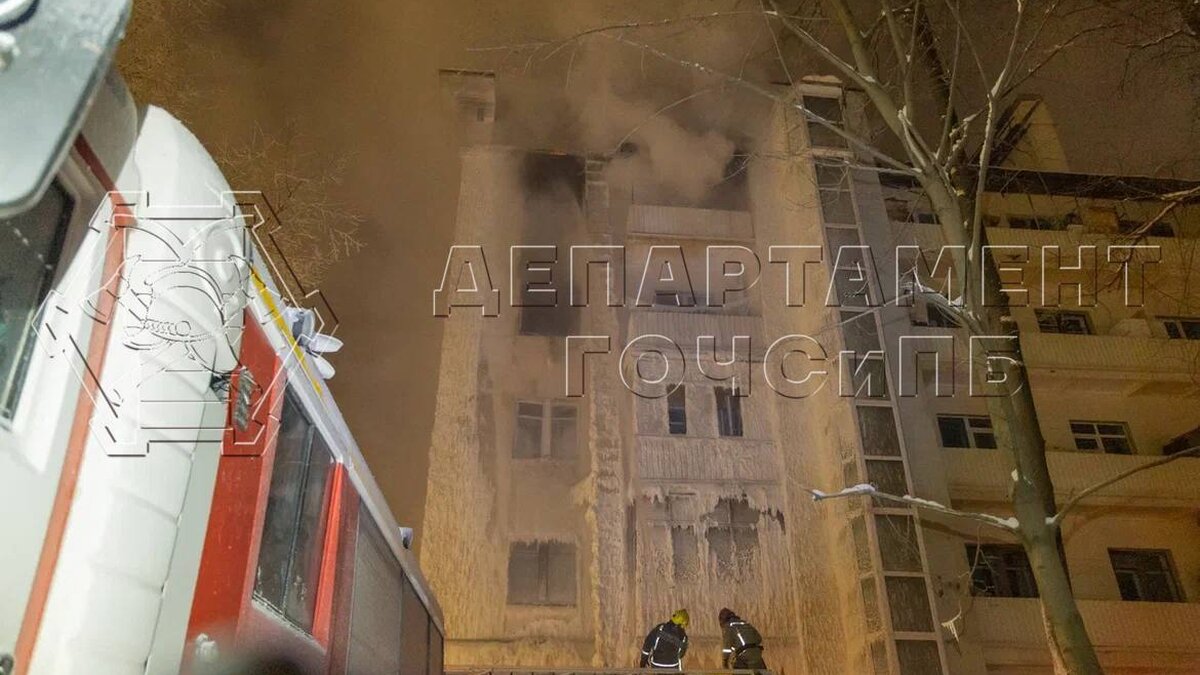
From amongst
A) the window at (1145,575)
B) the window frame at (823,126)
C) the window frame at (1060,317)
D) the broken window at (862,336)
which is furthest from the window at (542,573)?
the window frame at (1060,317)

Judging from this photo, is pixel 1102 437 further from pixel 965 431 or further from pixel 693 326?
pixel 693 326

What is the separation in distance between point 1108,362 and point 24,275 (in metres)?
20.7

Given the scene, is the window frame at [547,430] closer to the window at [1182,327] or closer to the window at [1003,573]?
the window at [1003,573]

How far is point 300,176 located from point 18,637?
1053 cm

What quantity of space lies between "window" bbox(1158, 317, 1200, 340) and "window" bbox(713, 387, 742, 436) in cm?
1228

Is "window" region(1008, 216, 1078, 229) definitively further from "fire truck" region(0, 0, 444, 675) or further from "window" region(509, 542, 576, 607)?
"fire truck" region(0, 0, 444, 675)

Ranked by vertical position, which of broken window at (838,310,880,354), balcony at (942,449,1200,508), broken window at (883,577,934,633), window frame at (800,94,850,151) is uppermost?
window frame at (800,94,850,151)

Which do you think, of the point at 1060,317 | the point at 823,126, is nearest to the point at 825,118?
the point at 823,126

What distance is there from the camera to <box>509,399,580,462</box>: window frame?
50.3 feet

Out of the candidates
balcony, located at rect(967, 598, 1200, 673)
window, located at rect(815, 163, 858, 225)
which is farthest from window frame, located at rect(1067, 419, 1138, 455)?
window, located at rect(815, 163, 858, 225)

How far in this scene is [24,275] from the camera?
1.56 m

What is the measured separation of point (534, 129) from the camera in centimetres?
1848

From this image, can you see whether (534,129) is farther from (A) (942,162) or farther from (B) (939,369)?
(A) (942,162)

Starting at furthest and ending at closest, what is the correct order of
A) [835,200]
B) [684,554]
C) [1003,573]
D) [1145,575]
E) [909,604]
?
[835,200]
[1145,575]
[1003,573]
[684,554]
[909,604]
